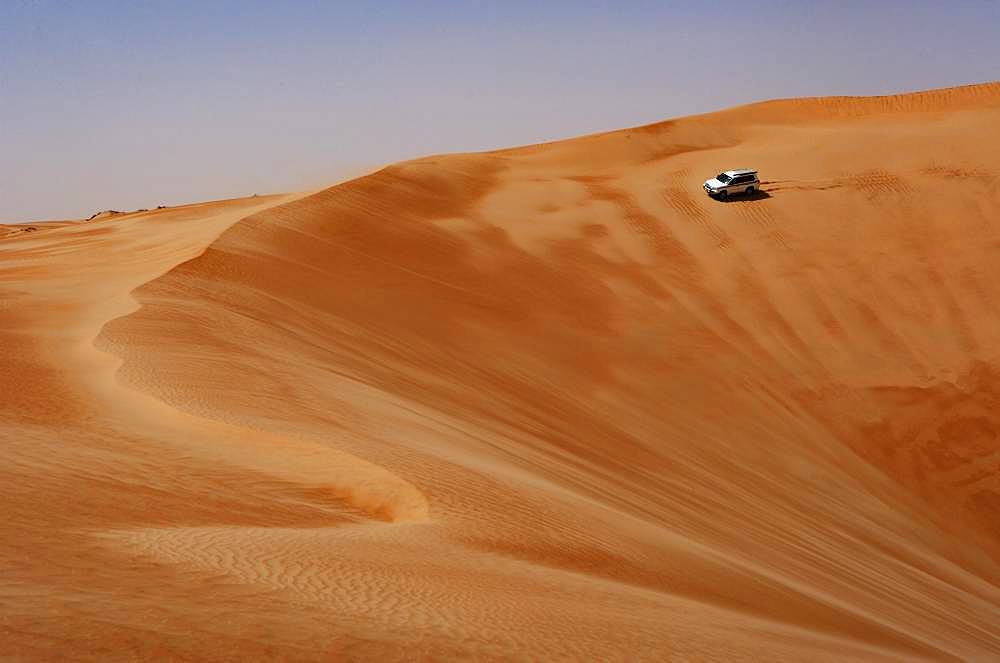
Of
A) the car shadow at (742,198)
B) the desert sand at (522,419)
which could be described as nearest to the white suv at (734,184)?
the car shadow at (742,198)

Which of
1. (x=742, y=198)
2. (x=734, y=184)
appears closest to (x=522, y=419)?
(x=734, y=184)

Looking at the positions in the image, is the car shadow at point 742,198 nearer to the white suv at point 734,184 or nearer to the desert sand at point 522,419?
the white suv at point 734,184

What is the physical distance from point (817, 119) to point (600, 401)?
27691 millimetres

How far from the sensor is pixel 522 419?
11.7 metres

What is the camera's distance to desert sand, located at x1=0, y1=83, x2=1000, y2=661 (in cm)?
501

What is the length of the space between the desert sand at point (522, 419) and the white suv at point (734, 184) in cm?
48

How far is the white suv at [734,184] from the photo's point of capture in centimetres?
2561

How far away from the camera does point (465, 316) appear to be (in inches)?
642

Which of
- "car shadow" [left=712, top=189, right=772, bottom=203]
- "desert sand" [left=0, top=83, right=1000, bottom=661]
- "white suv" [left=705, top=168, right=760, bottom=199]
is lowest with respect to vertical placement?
"desert sand" [left=0, top=83, right=1000, bottom=661]

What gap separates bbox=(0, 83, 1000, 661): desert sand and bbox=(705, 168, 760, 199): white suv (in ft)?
1.58

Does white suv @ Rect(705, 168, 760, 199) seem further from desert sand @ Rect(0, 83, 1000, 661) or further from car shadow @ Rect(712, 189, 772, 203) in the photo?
desert sand @ Rect(0, 83, 1000, 661)

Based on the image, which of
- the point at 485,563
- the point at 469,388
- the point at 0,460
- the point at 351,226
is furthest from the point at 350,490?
the point at 351,226

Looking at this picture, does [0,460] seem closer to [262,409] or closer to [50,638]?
[262,409]

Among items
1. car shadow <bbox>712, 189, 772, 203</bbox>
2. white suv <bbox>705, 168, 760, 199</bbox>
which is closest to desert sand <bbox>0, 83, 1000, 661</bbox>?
car shadow <bbox>712, 189, 772, 203</bbox>
